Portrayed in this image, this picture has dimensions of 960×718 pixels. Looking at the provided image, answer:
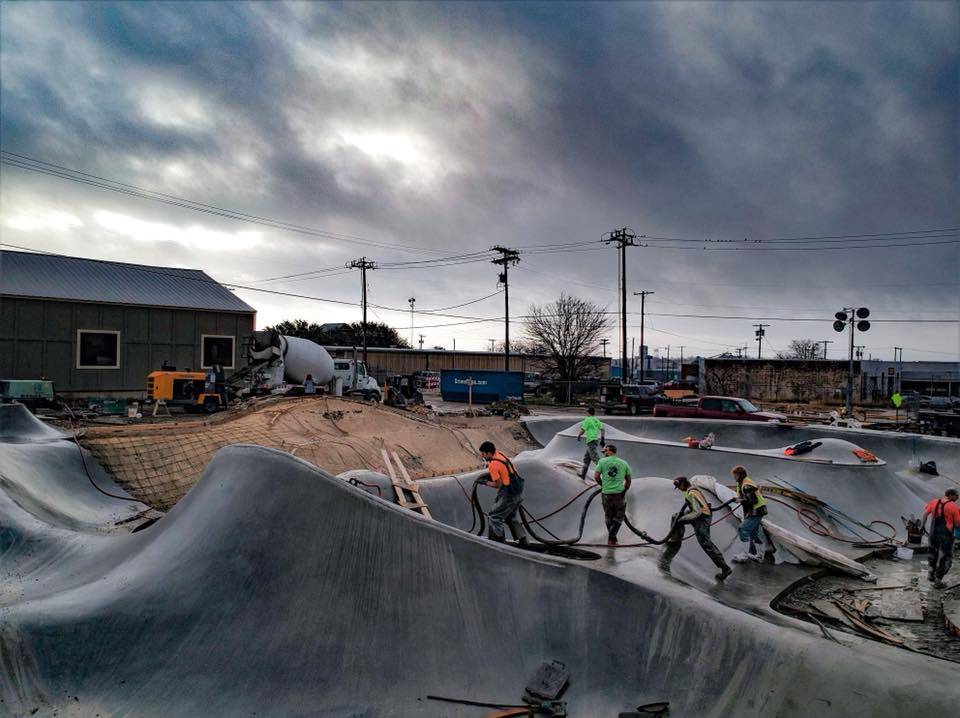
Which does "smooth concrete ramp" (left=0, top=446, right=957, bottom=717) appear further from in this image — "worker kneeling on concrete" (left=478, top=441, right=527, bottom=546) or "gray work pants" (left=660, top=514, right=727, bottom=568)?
"worker kneeling on concrete" (left=478, top=441, right=527, bottom=546)

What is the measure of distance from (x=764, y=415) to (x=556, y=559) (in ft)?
53.9

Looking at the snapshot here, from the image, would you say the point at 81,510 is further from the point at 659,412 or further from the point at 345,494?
the point at 659,412

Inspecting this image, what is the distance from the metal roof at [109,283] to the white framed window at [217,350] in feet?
5.14

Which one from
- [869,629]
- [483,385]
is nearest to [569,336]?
[483,385]

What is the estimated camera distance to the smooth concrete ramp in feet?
16.2

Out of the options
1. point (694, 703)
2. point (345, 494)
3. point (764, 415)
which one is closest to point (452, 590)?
point (345, 494)

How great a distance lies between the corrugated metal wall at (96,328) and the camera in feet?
88.9

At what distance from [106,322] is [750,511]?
3071 centimetres

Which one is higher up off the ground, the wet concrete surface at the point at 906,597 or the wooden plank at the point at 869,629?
the wooden plank at the point at 869,629

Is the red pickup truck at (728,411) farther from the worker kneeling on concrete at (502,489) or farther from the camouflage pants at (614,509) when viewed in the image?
the worker kneeling on concrete at (502,489)

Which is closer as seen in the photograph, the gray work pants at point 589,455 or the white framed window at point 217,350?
the gray work pants at point 589,455

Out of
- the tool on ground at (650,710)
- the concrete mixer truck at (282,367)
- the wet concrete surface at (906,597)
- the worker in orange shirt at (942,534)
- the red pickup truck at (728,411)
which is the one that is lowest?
the wet concrete surface at (906,597)

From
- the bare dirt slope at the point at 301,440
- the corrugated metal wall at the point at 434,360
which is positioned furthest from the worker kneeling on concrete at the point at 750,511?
the corrugated metal wall at the point at 434,360

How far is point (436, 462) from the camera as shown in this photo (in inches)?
671
